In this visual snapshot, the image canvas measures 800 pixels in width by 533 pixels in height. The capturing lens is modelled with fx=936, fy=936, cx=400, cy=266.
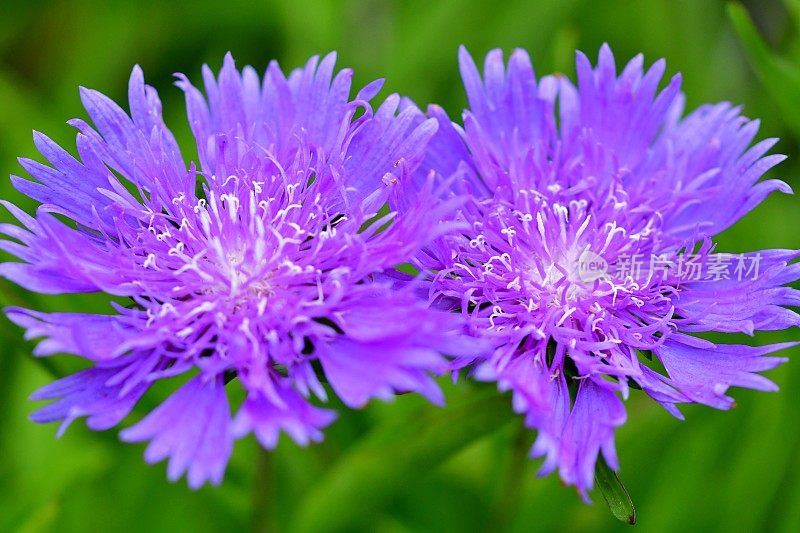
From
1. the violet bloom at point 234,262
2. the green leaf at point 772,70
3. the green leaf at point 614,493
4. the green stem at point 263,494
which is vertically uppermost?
the green leaf at point 772,70

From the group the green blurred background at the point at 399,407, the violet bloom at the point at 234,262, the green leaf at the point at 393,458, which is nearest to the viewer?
the violet bloom at the point at 234,262

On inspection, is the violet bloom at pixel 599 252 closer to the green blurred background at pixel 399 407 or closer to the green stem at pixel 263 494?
the green blurred background at pixel 399 407

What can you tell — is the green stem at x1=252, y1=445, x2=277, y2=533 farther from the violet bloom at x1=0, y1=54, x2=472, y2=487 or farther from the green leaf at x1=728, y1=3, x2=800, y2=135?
the green leaf at x1=728, y1=3, x2=800, y2=135

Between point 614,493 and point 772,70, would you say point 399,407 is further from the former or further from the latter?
point 772,70

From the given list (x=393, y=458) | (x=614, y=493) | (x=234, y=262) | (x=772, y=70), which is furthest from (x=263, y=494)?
(x=772, y=70)

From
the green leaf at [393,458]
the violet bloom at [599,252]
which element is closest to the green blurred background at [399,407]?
the green leaf at [393,458]

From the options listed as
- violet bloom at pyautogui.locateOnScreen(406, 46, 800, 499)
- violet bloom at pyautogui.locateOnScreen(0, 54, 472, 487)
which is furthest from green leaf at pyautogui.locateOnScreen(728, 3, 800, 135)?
violet bloom at pyautogui.locateOnScreen(0, 54, 472, 487)

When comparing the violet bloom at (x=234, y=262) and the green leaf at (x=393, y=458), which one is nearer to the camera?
the violet bloom at (x=234, y=262)
